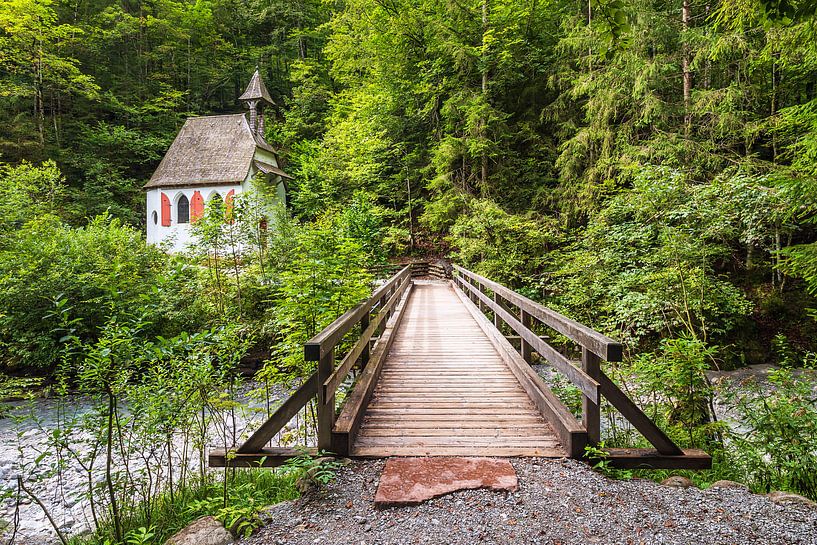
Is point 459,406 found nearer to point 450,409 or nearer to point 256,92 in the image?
point 450,409

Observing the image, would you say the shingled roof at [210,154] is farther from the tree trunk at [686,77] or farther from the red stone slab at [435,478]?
the red stone slab at [435,478]

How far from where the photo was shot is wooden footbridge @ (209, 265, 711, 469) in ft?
9.53

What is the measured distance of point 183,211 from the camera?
24.5 m

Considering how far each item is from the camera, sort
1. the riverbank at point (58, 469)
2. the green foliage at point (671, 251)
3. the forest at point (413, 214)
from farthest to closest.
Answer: the green foliage at point (671, 251)
the forest at point (413, 214)
the riverbank at point (58, 469)

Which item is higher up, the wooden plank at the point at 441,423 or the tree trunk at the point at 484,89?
the tree trunk at the point at 484,89

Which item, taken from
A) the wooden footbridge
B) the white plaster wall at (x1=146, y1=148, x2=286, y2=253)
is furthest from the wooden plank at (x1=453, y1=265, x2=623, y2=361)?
the white plaster wall at (x1=146, y1=148, x2=286, y2=253)

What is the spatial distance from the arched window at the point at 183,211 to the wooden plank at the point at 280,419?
25087 millimetres

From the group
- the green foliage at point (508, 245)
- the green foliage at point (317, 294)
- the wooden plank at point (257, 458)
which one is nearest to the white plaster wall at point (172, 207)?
the green foliage at point (508, 245)

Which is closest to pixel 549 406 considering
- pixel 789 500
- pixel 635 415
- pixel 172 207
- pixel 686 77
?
pixel 635 415

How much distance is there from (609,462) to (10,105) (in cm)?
3182

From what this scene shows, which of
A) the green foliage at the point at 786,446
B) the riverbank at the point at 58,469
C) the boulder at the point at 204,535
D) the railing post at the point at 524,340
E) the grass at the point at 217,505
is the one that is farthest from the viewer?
the railing post at the point at 524,340

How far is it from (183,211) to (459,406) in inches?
1002

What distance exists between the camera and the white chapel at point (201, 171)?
23797mm

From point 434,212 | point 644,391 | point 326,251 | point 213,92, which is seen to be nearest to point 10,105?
point 213,92
